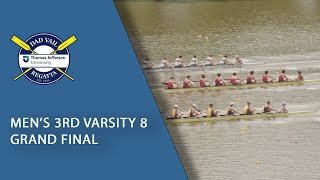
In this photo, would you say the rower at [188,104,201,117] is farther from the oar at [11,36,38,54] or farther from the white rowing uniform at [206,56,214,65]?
the oar at [11,36,38,54]

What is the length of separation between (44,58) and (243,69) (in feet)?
30.4

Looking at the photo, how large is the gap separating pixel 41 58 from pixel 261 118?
6897 millimetres

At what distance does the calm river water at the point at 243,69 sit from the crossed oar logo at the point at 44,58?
3.43 meters

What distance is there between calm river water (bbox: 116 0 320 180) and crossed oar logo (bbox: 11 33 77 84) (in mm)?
3435

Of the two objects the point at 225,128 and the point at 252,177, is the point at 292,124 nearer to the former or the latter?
the point at 225,128

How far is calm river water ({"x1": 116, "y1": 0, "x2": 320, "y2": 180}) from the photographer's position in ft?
29.2

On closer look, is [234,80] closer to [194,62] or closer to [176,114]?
[194,62]

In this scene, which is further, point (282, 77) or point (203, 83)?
point (282, 77)

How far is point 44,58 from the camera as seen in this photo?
4.25 metres

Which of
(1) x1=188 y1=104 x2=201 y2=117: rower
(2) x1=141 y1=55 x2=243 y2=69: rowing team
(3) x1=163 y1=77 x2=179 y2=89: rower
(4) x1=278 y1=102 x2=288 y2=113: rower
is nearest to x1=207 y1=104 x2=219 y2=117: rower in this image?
(1) x1=188 y1=104 x2=201 y2=117: rower

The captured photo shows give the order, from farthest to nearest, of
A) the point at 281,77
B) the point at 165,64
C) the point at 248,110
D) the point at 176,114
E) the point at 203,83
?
the point at 165,64
the point at 281,77
the point at 203,83
the point at 248,110
the point at 176,114

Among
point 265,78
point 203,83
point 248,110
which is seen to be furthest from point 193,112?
point 265,78

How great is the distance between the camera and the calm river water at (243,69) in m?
8.91

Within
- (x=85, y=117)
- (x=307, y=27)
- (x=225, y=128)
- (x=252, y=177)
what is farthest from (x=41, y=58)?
(x=307, y=27)
